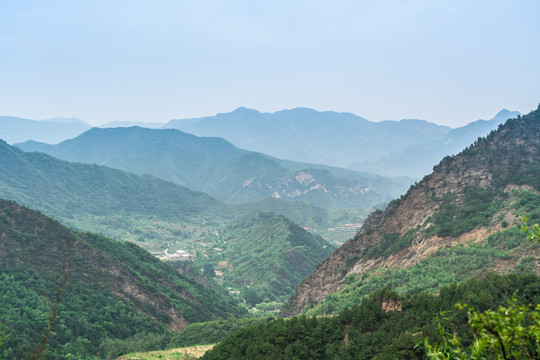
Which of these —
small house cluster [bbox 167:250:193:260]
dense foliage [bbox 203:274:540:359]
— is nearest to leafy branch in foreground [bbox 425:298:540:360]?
dense foliage [bbox 203:274:540:359]

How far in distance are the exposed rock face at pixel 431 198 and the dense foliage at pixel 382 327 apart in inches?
1193

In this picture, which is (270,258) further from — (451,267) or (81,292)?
(451,267)

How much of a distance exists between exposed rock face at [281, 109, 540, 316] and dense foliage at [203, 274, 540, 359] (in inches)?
1193

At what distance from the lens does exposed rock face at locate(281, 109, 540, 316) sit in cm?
6994

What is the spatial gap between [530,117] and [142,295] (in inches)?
3537

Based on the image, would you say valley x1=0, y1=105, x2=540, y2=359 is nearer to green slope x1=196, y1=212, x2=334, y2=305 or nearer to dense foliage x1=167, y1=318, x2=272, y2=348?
dense foliage x1=167, y1=318, x2=272, y2=348

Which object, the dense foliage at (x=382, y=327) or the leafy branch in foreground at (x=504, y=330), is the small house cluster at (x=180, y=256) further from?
the leafy branch in foreground at (x=504, y=330)

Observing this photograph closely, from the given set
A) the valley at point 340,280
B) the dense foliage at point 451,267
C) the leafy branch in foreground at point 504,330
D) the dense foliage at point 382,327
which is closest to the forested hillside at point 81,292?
the valley at point 340,280

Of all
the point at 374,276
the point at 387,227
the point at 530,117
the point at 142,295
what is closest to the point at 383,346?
the point at 374,276

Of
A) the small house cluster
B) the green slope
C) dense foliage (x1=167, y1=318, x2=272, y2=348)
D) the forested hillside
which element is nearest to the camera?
the forested hillside

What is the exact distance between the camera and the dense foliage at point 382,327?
29.3 meters

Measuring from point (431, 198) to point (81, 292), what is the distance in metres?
65.3

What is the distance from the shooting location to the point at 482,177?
249ft

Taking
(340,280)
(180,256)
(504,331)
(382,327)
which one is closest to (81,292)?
(340,280)
